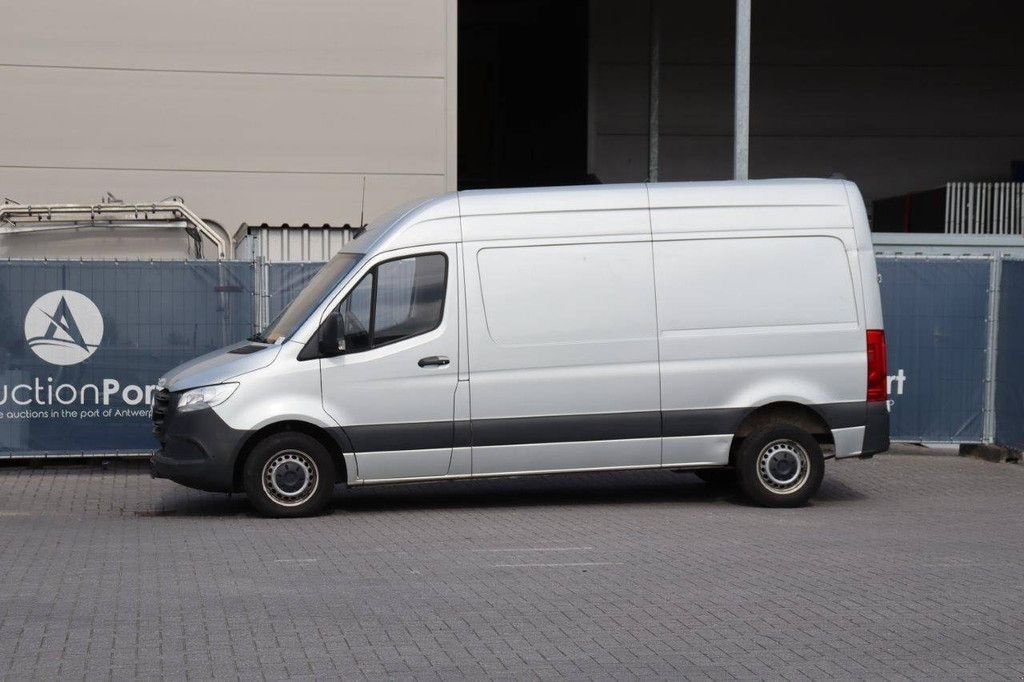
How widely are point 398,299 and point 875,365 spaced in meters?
3.72

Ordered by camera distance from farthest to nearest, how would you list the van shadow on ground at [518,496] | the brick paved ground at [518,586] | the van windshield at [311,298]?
the van shadow on ground at [518,496] < the van windshield at [311,298] < the brick paved ground at [518,586]

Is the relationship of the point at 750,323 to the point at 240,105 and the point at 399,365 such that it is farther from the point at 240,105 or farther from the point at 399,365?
the point at 240,105

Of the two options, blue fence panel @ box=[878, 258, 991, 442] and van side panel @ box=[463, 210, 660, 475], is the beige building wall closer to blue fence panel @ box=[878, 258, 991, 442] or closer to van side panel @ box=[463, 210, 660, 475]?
blue fence panel @ box=[878, 258, 991, 442]

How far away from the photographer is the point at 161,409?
10750 millimetres

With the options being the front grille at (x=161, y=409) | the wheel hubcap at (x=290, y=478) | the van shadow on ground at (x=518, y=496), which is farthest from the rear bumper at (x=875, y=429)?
the front grille at (x=161, y=409)

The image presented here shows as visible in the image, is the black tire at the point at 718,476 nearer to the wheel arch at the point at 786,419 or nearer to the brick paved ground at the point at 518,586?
the brick paved ground at the point at 518,586

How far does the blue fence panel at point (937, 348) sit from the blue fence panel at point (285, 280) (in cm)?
Answer: 592

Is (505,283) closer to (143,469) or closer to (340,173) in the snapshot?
(143,469)

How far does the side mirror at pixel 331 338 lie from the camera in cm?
1030

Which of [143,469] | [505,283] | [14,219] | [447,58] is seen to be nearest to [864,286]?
[505,283]

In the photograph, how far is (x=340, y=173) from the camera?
18984 millimetres

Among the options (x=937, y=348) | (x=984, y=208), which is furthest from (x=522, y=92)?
(x=937, y=348)

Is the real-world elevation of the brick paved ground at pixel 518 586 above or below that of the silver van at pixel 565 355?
below

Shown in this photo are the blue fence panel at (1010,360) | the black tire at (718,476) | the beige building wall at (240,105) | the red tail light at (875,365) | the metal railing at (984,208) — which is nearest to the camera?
the red tail light at (875,365)
